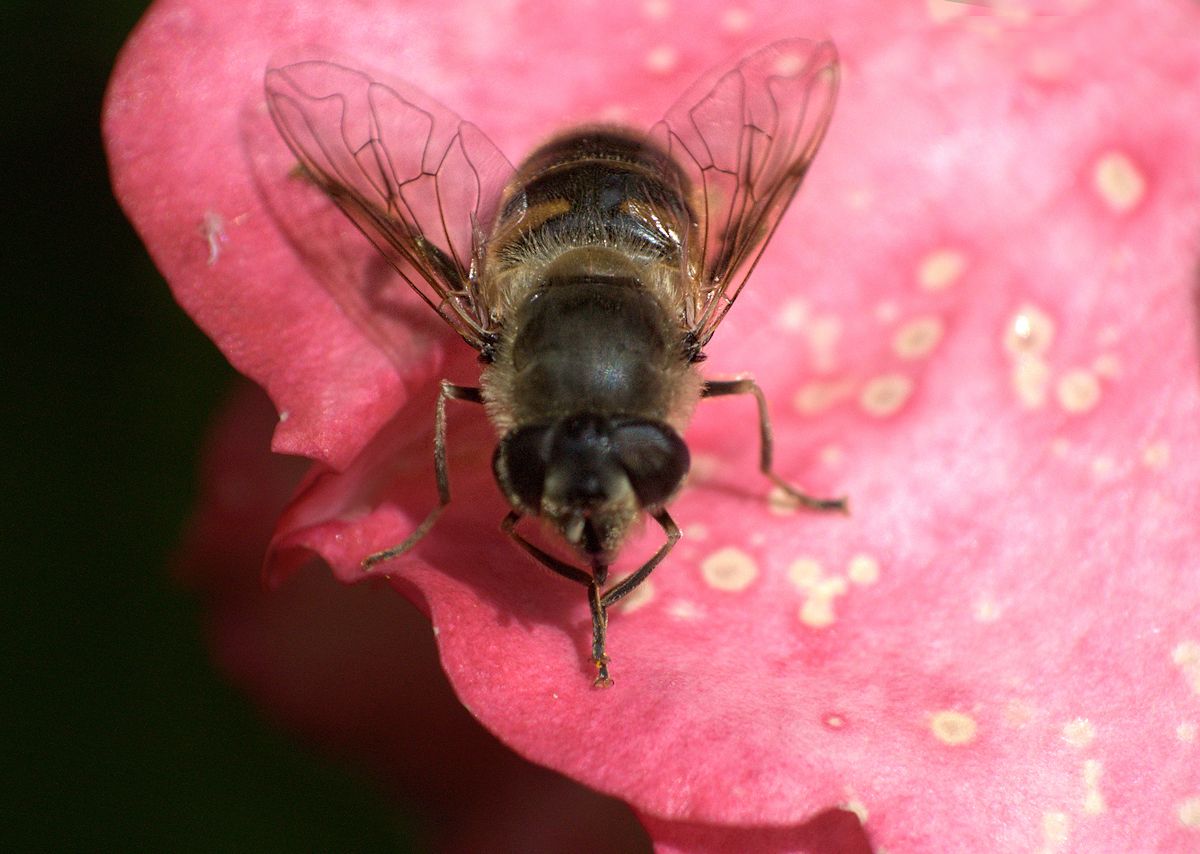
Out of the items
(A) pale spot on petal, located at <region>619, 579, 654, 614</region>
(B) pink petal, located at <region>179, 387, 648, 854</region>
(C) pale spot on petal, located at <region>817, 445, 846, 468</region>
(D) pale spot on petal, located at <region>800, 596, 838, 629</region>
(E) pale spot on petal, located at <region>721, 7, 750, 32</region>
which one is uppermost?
(E) pale spot on petal, located at <region>721, 7, 750, 32</region>

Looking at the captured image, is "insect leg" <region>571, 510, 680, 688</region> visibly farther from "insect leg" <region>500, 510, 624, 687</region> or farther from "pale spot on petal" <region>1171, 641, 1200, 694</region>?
"pale spot on petal" <region>1171, 641, 1200, 694</region>

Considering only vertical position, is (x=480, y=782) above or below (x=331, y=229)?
below

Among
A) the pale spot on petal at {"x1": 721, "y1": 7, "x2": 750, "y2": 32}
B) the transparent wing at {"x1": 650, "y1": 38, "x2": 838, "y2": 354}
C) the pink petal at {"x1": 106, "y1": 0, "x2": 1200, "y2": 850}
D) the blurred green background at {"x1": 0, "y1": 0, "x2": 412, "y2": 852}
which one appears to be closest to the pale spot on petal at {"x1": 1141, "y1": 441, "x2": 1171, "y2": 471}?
A: the pink petal at {"x1": 106, "y1": 0, "x2": 1200, "y2": 850}

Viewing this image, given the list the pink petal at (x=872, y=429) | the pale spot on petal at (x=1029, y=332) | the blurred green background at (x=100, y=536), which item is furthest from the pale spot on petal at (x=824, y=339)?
the blurred green background at (x=100, y=536)

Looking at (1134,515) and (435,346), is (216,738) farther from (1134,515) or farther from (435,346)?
(1134,515)

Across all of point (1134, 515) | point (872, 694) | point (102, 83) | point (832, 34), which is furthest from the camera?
point (102, 83)

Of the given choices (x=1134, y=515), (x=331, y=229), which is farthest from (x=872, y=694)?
(x=331, y=229)

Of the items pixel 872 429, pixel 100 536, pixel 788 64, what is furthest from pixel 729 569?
pixel 100 536

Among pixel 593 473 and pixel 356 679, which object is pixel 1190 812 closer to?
pixel 593 473
